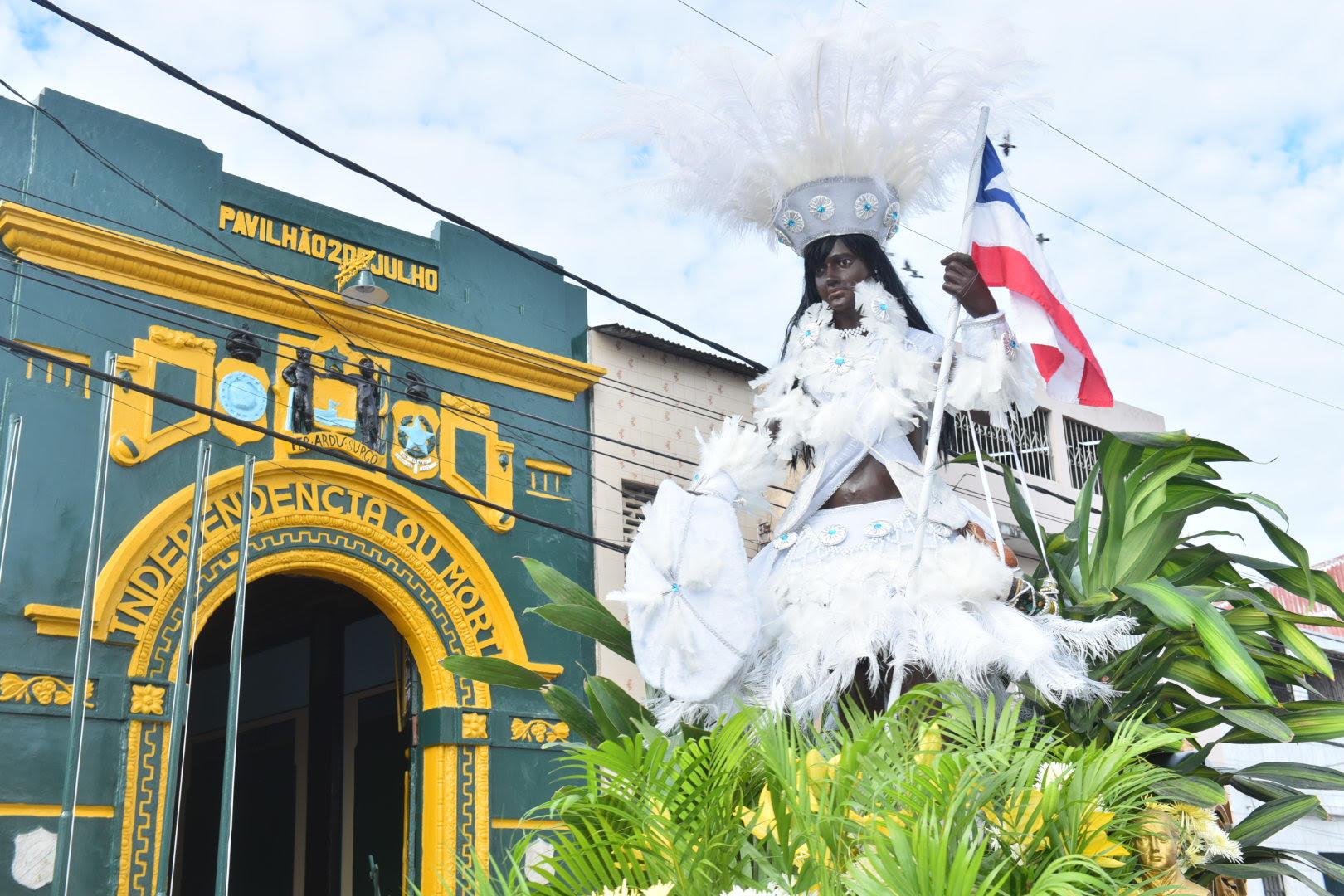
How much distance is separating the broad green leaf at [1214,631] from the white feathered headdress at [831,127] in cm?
141

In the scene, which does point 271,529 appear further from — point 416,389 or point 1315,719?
point 1315,719

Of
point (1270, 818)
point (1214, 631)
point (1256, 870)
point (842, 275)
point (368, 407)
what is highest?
point (368, 407)

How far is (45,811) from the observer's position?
7.66 m

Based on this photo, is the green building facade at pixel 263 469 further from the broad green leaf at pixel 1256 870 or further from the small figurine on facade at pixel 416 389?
the broad green leaf at pixel 1256 870

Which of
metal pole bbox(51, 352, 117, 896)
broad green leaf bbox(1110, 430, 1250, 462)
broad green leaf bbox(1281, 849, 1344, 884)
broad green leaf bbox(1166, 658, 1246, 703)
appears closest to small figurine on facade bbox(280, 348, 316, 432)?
metal pole bbox(51, 352, 117, 896)

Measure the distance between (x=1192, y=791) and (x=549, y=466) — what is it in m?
7.64

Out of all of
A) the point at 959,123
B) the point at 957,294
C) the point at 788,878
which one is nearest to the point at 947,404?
the point at 957,294

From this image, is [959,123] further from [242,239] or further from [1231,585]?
[242,239]

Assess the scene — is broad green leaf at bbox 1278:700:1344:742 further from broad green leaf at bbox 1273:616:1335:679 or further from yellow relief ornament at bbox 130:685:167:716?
yellow relief ornament at bbox 130:685:167:716

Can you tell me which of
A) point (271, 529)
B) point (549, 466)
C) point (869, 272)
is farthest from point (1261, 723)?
point (549, 466)

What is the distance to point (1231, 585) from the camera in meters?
4.08

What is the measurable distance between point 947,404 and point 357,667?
962cm

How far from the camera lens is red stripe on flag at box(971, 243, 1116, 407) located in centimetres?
380

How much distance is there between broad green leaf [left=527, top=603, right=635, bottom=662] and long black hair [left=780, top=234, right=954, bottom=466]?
0.77 m
